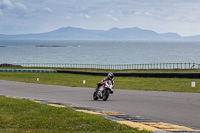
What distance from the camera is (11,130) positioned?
884 cm

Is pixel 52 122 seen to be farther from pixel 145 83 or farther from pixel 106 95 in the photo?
pixel 145 83

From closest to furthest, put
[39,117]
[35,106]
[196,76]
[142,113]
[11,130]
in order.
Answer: [11,130], [39,117], [142,113], [35,106], [196,76]

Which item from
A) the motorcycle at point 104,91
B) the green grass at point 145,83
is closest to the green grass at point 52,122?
the motorcycle at point 104,91

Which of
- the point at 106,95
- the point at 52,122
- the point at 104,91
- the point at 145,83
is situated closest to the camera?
the point at 52,122

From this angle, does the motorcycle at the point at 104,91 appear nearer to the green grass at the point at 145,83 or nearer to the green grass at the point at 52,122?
the green grass at the point at 52,122

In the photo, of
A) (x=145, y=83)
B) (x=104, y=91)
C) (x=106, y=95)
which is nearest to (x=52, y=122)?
(x=106, y=95)

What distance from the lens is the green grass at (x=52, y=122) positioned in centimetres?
909

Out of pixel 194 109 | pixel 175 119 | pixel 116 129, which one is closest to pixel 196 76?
pixel 194 109

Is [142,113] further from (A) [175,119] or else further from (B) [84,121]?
(B) [84,121]

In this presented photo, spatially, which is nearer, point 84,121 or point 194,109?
point 84,121

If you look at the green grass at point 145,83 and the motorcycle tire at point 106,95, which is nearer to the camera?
the motorcycle tire at point 106,95

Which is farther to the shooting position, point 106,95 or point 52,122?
point 106,95

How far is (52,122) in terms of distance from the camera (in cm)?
1009

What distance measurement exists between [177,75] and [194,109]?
2566 cm
